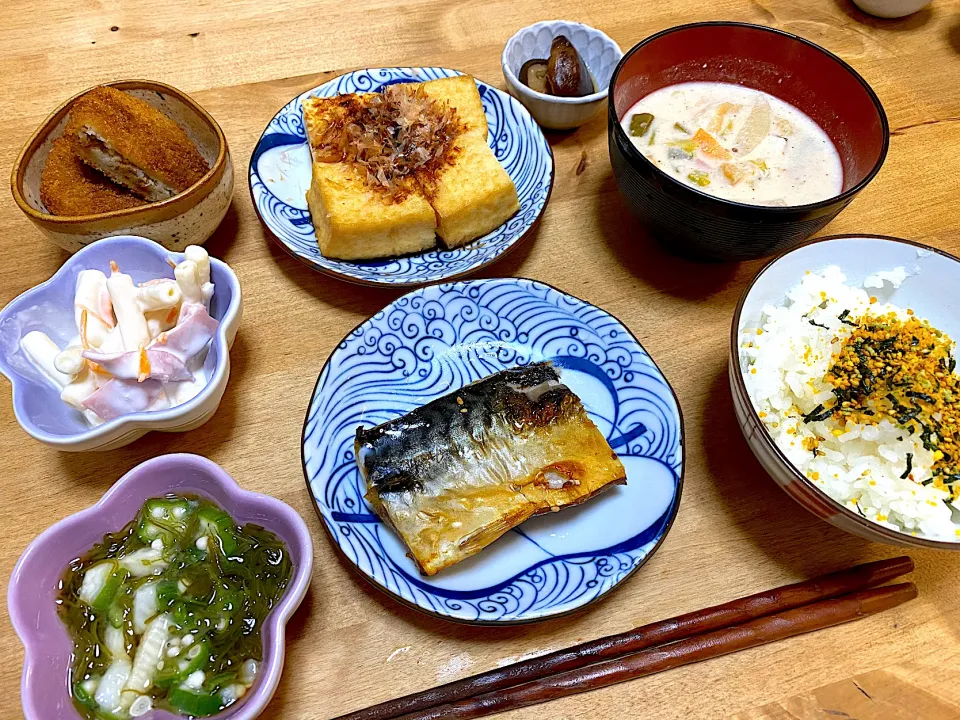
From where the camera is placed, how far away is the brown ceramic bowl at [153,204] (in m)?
1.42

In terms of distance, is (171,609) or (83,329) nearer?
(171,609)

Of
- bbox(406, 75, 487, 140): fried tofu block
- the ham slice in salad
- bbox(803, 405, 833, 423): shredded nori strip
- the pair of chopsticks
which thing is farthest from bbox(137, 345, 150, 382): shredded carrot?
bbox(803, 405, 833, 423): shredded nori strip

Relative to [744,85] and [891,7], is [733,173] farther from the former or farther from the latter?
[891,7]

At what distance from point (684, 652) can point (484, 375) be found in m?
0.71

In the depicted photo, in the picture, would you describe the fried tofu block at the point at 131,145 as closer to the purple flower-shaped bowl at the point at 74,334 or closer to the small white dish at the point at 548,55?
the purple flower-shaped bowl at the point at 74,334

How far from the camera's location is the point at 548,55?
2.08m

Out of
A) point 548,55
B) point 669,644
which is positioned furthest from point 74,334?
point 548,55

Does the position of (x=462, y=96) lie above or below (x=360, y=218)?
above

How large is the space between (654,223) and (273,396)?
3.28 ft

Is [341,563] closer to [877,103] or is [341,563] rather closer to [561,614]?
[561,614]

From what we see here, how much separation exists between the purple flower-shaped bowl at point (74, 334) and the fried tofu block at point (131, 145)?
0.64ft

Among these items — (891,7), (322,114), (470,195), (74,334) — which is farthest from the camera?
(891,7)

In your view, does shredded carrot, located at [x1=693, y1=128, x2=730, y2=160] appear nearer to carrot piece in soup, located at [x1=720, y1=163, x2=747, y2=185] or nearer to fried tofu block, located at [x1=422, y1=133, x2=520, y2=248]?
carrot piece in soup, located at [x1=720, y1=163, x2=747, y2=185]

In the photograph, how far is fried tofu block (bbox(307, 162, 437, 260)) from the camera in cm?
160
